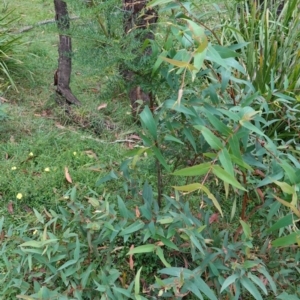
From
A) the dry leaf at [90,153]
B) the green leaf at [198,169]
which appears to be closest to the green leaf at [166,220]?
the green leaf at [198,169]

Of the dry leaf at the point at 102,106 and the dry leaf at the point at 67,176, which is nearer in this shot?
the dry leaf at the point at 67,176

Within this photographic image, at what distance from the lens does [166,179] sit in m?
2.27

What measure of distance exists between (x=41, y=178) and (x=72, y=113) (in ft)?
2.74

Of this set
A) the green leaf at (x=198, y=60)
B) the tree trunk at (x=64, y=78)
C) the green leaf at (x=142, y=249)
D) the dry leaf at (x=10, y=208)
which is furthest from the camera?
the tree trunk at (x=64, y=78)

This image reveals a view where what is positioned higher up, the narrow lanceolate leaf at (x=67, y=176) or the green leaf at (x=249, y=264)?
the green leaf at (x=249, y=264)

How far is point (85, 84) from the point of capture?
401 centimetres

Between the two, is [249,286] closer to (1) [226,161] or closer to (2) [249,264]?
(2) [249,264]

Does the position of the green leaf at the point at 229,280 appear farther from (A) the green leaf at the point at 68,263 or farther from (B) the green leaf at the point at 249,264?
(A) the green leaf at the point at 68,263

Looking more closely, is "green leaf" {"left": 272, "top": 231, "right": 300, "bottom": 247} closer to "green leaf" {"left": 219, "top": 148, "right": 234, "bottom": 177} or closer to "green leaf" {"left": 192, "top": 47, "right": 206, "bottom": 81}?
"green leaf" {"left": 219, "top": 148, "right": 234, "bottom": 177}

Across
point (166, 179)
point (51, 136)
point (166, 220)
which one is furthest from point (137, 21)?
point (166, 220)

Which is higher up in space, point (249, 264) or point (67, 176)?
point (249, 264)

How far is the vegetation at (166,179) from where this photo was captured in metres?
1.51

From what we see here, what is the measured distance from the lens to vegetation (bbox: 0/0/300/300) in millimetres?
1512

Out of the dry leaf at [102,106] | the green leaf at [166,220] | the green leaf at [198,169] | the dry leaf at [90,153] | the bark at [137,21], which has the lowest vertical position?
the dry leaf at [102,106]
